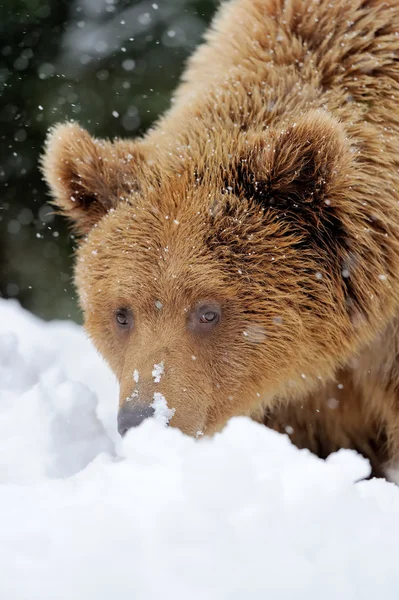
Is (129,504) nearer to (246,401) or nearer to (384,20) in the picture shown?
(246,401)

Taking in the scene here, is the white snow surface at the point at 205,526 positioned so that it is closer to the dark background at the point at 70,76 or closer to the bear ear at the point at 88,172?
A: the bear ear at the point at 88,172

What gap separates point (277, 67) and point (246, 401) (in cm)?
172

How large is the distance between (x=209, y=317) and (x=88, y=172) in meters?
1.02

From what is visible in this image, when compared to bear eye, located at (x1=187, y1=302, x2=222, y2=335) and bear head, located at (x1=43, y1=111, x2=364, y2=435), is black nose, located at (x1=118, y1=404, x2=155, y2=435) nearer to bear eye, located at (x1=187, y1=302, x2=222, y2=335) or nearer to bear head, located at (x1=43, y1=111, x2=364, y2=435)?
bear head, located at (x1=43, y1=111, x2=364, y2=435)

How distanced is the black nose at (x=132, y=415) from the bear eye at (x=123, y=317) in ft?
1.64

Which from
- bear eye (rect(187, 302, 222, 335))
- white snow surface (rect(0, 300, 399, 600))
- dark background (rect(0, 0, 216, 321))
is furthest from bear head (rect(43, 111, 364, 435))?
dark background (rect(0, 0, 216, 321))

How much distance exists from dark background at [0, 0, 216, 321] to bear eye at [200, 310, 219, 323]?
5.40 m

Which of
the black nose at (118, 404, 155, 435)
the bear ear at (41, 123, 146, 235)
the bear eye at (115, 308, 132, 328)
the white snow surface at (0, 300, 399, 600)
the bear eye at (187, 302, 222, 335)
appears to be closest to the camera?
the white snow surface at (0, 300, 399, 600)

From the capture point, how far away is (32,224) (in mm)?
9375

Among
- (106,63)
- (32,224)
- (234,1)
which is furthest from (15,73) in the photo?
(234,1)

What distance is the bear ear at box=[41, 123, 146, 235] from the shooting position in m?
3.79

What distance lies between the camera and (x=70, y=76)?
8.53 meters

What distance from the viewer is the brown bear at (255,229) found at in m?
3.36

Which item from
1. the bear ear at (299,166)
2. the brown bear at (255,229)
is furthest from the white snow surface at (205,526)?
the bear ear at (299,166)
